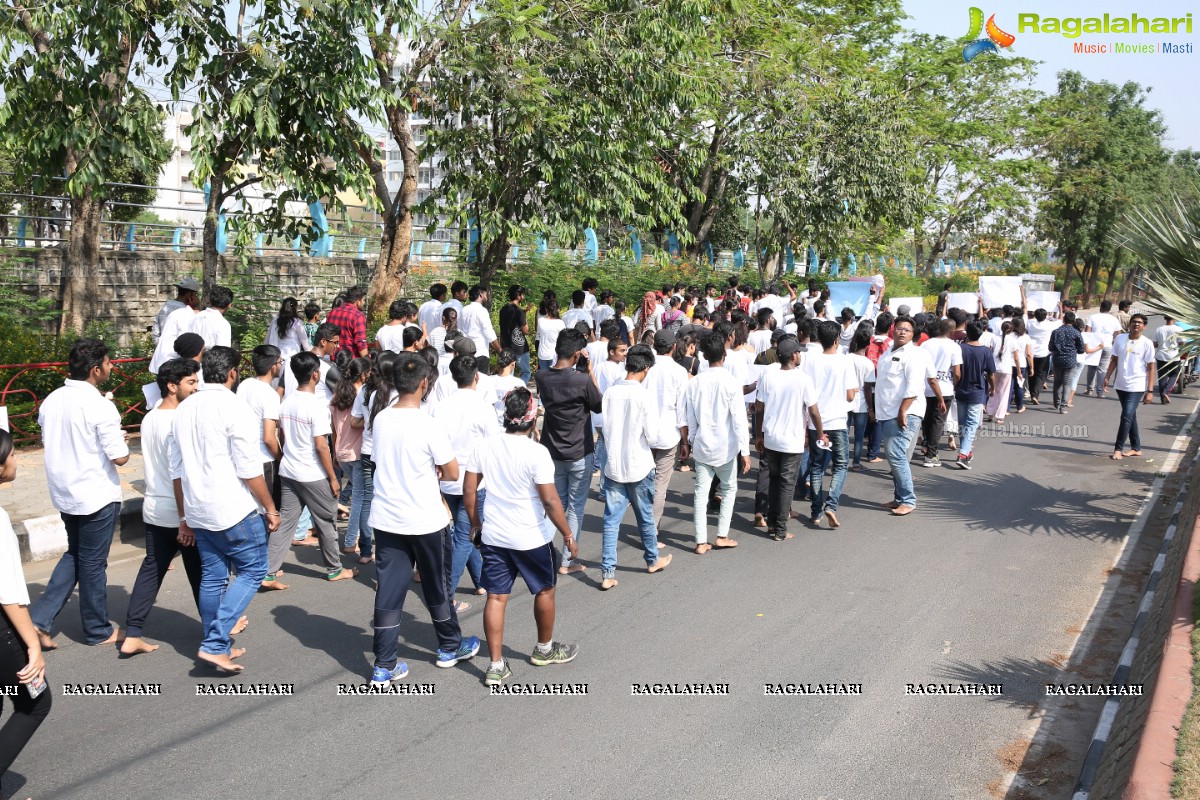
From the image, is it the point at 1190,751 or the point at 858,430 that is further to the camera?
the point at 858,430

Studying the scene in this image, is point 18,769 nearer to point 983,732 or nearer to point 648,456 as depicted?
point 648,456

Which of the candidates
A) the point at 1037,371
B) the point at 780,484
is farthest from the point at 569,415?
the point at 1037,371

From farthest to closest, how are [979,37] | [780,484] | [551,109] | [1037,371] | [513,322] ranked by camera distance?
[979,37] → [1037,371] → [551,109] → [513,322] → [780,484]

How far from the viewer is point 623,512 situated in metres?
7.21

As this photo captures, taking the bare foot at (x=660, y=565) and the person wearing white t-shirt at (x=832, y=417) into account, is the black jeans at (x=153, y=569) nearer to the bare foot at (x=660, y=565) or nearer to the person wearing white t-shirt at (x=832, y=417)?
the bare foot at (x=660, y=565)

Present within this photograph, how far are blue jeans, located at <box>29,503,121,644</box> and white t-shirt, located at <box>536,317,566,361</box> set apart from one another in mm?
7355

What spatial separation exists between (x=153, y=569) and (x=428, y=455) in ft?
6.47

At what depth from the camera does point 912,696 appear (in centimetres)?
534

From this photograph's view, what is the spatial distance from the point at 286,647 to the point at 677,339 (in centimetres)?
488

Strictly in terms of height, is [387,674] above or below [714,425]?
below

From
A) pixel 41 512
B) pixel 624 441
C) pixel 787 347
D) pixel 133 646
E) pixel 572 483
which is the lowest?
pixel 133 646

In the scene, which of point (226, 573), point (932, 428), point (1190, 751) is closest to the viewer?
point (1190, 751)

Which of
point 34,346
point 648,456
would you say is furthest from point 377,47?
point 648,456

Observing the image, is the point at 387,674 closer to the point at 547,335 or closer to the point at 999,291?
the point at 547,335
